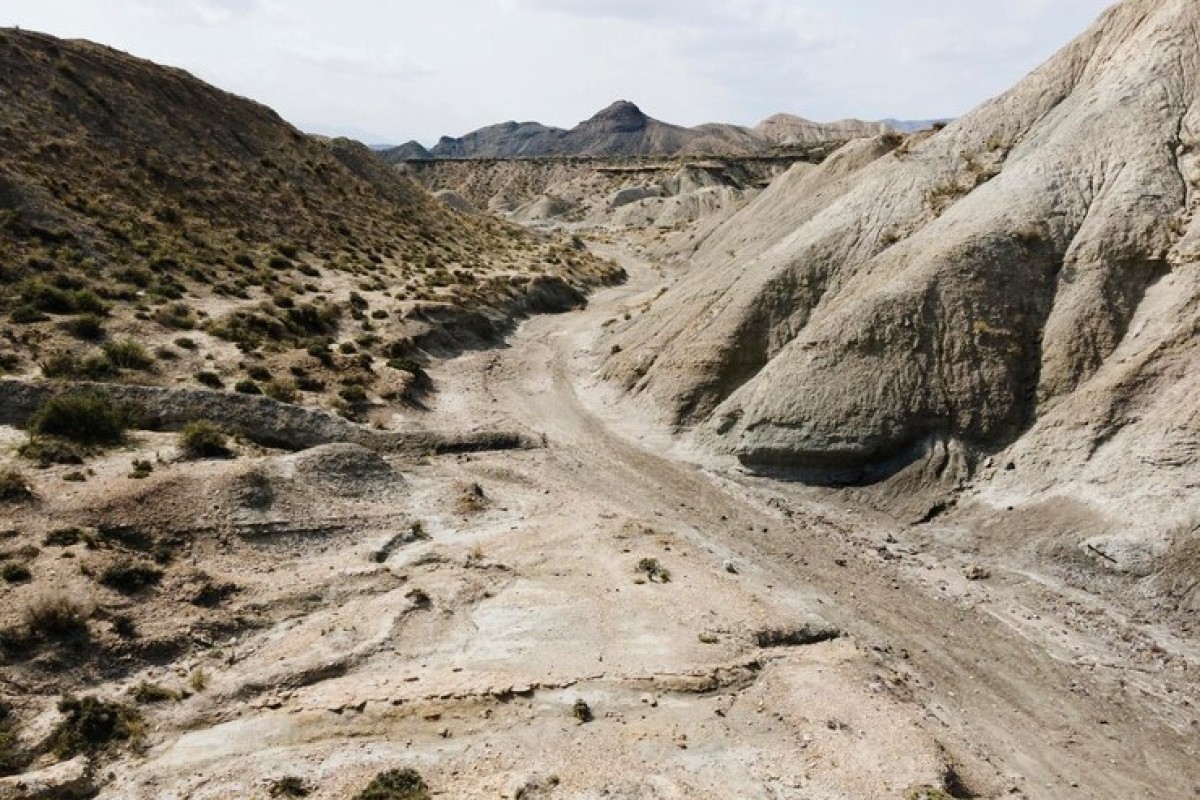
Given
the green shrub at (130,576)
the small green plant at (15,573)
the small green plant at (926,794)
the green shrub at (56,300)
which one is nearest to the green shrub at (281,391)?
the green shrub at (56,300)

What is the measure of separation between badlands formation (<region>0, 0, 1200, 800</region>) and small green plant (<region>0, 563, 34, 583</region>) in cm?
8

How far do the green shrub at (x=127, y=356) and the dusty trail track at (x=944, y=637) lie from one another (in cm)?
1498

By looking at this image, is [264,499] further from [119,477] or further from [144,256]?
[144,256]

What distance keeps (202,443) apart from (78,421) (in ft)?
12.1

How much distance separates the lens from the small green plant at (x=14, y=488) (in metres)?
19.8

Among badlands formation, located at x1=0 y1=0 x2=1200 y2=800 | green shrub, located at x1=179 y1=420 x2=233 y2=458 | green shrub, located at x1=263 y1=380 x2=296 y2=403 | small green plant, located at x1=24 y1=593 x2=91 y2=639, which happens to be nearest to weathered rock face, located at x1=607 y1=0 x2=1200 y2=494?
badlands formation, located at x1=0 y1=0 x2=1200 y2=800

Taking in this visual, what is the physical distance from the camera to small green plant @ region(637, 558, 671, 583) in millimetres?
21109

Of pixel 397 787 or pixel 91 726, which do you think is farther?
pixel 91 726

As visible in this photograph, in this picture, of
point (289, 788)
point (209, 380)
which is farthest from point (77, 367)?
point (289, 788)

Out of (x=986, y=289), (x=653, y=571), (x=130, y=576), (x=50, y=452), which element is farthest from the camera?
(x=986, y=289)

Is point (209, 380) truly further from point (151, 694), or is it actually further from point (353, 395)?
point (151, 694)

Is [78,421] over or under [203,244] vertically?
under

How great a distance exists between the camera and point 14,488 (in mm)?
19984

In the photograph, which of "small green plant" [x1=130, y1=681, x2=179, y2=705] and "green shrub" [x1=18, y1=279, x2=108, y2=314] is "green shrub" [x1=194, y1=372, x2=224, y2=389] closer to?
"green shrub" [x1=18, y1=279, x2=108, y2=314]
